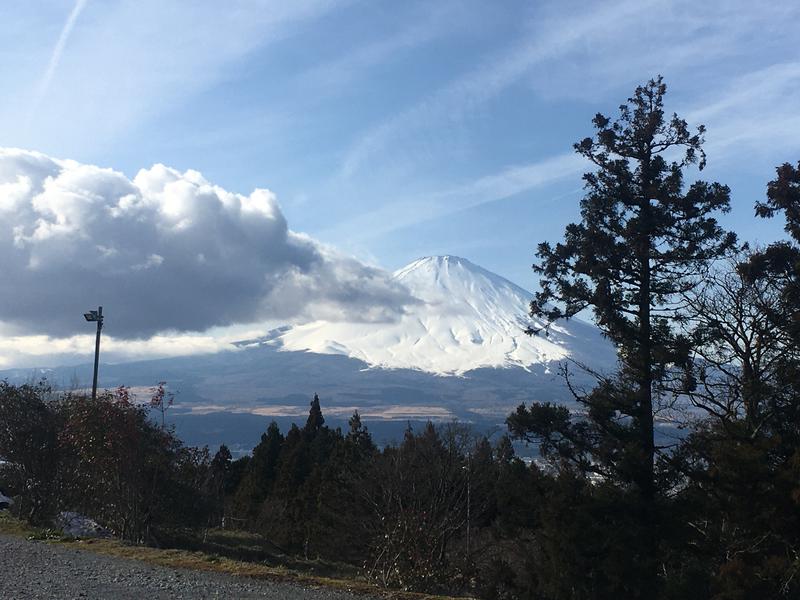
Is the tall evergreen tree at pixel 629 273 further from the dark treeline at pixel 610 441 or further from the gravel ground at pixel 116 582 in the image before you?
the gravel ground at pixel 116 582

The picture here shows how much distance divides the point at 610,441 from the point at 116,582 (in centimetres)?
946

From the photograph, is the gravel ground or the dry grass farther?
the dry grass

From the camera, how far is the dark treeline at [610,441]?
1341cm

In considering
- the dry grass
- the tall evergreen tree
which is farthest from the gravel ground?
the tall evergreen tree

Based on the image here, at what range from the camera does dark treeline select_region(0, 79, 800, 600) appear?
13414 mm

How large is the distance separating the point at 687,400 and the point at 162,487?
36.2 ft

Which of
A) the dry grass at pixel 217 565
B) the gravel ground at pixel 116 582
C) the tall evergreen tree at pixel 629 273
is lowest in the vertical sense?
the dry grass at pixel 217 565

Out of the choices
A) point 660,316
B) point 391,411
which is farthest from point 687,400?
point 391,411

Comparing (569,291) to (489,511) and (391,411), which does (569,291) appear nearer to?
(489,511)

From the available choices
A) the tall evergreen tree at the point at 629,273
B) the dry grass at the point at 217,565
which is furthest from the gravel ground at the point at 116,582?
the tall evergreen tree at the point at 629,273

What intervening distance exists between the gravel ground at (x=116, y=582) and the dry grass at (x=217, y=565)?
1.02 ft

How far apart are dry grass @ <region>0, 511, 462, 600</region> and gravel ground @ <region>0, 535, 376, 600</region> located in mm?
310

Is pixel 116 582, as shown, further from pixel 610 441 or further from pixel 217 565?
pixel 610 441

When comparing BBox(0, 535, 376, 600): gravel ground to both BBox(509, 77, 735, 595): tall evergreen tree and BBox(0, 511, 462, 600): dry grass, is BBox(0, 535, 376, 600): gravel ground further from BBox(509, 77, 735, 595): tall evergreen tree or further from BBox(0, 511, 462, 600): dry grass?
BBox(509, 77, 735, 595): tall evergreen tree
